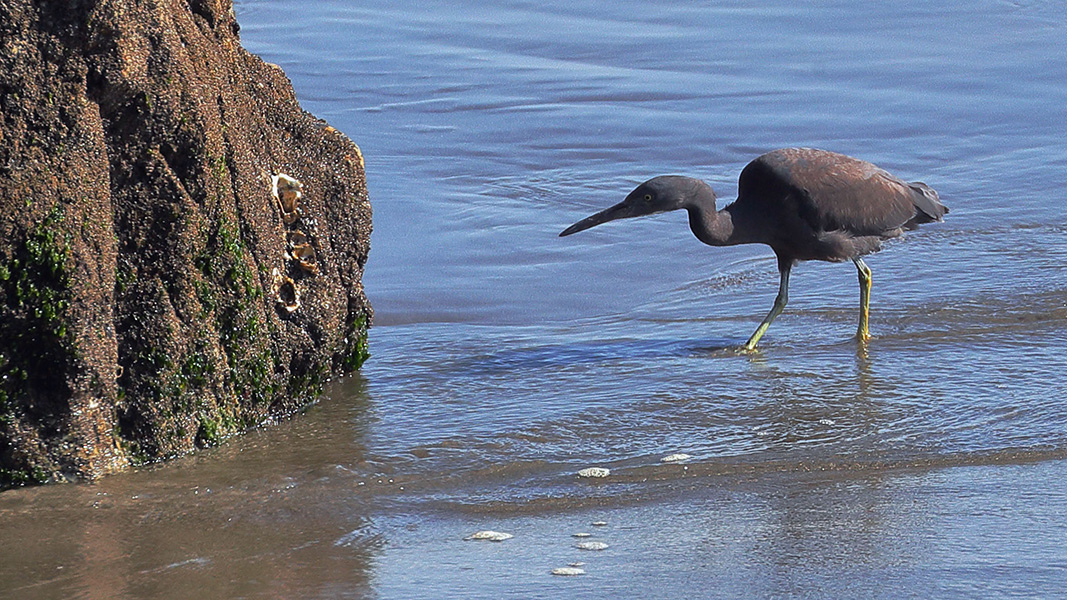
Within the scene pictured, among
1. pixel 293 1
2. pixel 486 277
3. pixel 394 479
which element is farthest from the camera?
pixel 293 1

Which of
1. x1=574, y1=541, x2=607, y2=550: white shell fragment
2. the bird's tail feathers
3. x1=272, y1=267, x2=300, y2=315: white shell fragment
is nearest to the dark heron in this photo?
the bird's tail feathers

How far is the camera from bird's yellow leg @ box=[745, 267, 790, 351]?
21.1 feet

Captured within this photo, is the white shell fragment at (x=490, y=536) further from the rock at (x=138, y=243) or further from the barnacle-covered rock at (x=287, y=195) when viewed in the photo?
the barnacle-covered rock at (x=287, y=195)

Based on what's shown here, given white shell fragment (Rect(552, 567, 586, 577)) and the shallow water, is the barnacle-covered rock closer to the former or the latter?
the shallow water

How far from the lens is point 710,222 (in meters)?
6.68

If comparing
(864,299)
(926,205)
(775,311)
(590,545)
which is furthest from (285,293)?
(926,205)

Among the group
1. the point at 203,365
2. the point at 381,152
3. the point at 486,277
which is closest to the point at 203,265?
the point at 203,365

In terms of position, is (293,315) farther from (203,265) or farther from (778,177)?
(778,177)

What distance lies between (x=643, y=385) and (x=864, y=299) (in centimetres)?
135

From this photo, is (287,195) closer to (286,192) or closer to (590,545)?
(286,192)

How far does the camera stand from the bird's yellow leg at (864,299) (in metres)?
6.54

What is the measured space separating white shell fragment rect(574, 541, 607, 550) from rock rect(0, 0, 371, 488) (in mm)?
1598

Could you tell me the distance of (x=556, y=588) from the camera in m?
3.91

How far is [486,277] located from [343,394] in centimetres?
178
